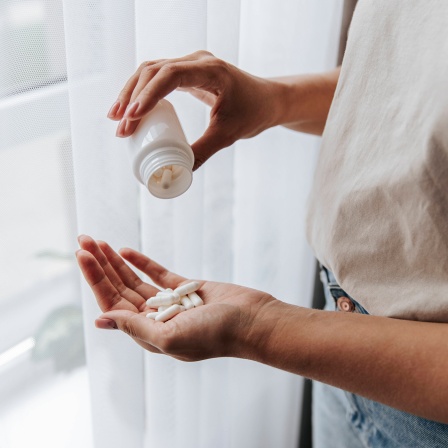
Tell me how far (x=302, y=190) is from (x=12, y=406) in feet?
1.86

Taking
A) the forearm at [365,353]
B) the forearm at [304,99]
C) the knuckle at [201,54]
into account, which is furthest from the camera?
the forearm at [304,99]

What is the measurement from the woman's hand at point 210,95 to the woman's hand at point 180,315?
14 cm

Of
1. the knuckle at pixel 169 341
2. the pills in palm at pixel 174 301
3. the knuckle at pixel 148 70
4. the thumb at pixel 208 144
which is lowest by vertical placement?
the pills in palm at pixel 174 301

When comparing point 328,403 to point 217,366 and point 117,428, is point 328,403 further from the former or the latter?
point 117,428

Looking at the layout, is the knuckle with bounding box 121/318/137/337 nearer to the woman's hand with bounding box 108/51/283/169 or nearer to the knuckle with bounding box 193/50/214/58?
the woman's hand with bounding box 108/51/283/169

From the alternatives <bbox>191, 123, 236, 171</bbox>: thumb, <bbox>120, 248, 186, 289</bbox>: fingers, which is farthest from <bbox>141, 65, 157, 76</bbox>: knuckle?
<bbox>120, 248, 186, 289</bbox>: fingers

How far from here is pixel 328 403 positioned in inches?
36.4

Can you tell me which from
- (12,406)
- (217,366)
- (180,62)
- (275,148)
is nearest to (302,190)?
(275,148)

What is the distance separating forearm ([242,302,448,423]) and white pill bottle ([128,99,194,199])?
0.16m

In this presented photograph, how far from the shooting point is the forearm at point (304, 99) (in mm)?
781

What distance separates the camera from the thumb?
68 centimetres

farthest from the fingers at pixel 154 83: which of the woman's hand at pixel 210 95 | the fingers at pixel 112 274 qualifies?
the fingers at pixel 112 274

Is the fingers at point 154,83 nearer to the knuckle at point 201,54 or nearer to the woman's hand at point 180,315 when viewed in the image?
the knuckle at point 201,54

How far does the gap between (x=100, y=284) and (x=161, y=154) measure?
6.7 inches
